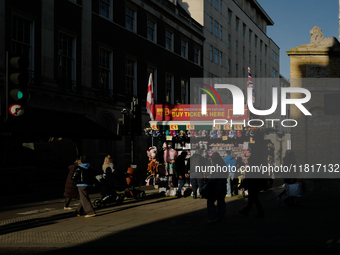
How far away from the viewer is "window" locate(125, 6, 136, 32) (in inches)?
1298

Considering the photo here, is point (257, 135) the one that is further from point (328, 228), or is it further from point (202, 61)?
point (202, 61)

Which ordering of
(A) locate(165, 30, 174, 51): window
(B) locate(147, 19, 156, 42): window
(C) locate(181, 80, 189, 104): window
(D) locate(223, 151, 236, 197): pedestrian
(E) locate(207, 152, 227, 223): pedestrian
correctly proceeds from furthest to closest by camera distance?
(C) locate(181, 80, 189, 104): window
(A) locate(165, 30, 174, 51): window
(B) locate(147, 19, 156, 42): window
(D) locate(223, 151, 236, 197): pedestrian
(E) locate(207, 152, 227, 223): pedestrian

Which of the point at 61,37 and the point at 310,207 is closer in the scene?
the point at 310,207

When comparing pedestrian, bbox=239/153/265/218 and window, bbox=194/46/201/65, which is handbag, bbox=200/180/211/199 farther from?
window, bbox=194/46/201/65

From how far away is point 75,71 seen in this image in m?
27.0

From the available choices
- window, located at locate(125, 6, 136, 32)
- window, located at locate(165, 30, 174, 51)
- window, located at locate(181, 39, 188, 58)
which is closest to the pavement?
window, located at locate(125, 6, 136, 32)

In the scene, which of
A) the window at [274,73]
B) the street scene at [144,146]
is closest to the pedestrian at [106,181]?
the street scene at [144,146]

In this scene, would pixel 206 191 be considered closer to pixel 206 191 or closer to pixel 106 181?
pixel 206 191

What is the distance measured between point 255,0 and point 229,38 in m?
12.8

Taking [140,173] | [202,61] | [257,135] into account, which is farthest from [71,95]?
[202,61]

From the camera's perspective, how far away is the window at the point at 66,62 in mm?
25859

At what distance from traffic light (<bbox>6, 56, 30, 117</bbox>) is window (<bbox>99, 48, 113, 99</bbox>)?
20412mm

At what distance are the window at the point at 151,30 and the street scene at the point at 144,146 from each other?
0.13 meters

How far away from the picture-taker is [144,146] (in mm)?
35375
